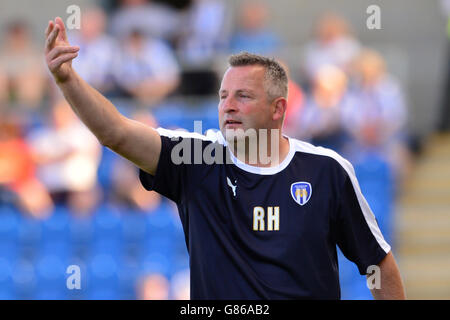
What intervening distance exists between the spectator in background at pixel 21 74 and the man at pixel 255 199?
7595 millimetres

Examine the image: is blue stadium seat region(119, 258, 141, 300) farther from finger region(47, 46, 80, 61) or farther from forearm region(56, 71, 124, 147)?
Result: finger region(47, 46, 80, 61)

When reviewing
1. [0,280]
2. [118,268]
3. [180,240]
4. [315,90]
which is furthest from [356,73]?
[0,280]

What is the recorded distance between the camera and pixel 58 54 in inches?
139

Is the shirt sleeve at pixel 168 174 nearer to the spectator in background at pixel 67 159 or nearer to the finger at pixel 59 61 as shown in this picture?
the finger at pixel 59 61

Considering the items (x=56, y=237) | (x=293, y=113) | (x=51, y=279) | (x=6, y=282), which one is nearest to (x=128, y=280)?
(x=51, y=279)

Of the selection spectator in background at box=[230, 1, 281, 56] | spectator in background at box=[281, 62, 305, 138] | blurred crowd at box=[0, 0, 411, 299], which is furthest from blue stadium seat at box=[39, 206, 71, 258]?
spectator in background at box=[230, 1, 281, 56]

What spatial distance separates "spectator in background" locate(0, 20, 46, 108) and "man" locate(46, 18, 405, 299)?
7.60m

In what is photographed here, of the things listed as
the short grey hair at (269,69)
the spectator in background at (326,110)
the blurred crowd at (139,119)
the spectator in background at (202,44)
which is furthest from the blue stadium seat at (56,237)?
the short grey hair at (269,69)

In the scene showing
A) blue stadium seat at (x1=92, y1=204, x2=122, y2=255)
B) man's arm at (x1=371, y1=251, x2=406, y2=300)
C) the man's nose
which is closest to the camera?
the man's nose

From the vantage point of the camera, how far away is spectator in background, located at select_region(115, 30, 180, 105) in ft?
34.9

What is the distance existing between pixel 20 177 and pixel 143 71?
2.04 meters

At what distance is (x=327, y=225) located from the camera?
3.85m

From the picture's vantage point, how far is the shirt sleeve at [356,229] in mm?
3906
